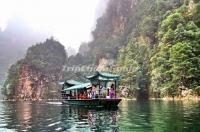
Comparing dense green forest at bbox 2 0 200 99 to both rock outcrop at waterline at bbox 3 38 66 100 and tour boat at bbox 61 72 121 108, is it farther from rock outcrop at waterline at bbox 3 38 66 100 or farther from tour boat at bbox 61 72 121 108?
tour boat at bbox 61 72 121 108

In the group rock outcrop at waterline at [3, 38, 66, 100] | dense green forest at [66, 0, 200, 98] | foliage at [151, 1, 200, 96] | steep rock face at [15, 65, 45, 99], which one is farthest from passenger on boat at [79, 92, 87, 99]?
steep rock face at [15, 65, 45, 99]

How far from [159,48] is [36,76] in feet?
294

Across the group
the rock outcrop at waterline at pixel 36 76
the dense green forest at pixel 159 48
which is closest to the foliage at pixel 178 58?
the dense green forest at pixel 159 48

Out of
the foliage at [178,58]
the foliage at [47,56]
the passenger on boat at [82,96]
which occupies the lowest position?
the passenger on boat at [82,96]

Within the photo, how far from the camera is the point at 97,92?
52125 mm

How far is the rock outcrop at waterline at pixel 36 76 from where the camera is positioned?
168m

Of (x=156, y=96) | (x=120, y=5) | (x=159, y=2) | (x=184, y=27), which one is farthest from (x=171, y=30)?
(x=120, y=5)

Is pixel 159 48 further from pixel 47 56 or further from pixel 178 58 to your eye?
pixel 47 56

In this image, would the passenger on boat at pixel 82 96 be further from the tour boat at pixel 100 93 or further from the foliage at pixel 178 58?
the foliage at pixel 178 58

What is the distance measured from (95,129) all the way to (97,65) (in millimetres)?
125930

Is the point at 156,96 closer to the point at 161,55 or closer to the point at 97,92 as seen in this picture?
the point at 161,55

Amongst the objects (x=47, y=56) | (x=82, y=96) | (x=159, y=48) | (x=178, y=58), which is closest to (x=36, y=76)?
(x=47, y=56)

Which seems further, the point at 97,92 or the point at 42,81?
the point at 42,81

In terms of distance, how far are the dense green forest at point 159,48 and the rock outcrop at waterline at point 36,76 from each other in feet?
42.3
